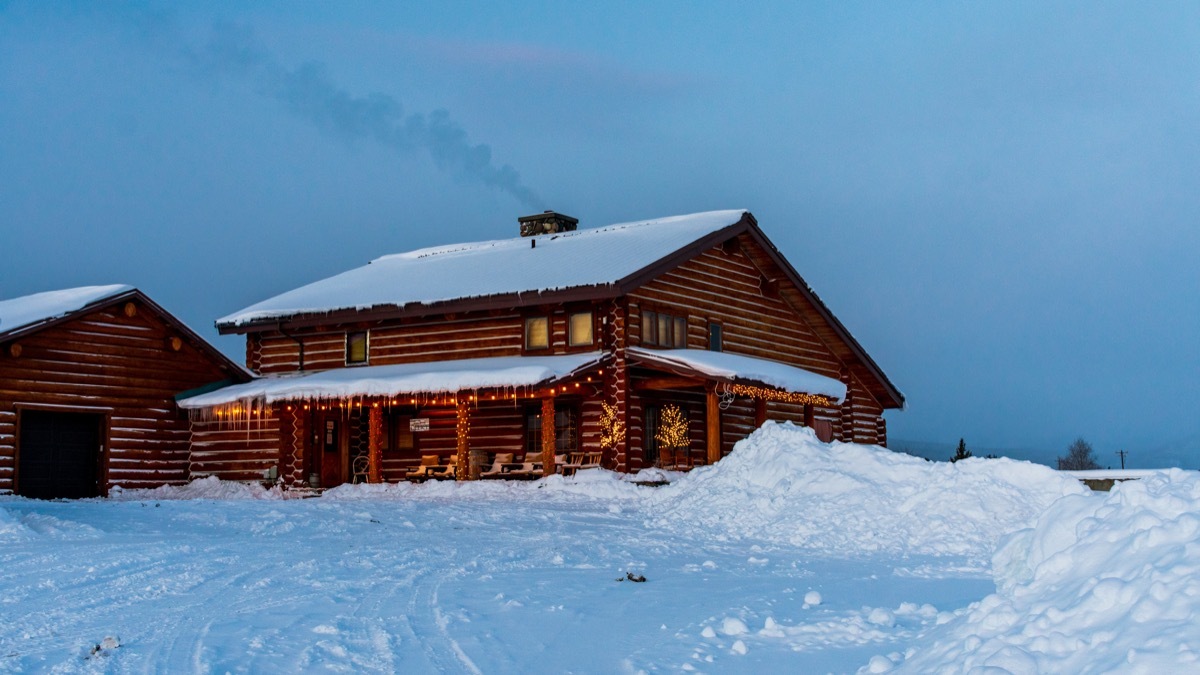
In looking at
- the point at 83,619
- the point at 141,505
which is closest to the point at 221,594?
the point at 83,619

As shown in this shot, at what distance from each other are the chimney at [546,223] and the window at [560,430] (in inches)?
354

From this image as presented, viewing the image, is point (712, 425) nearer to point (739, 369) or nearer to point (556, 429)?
point (739, 369)

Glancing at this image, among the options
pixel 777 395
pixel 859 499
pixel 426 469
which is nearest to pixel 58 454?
pixel 426 469

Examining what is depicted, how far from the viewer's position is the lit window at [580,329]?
94.2ft

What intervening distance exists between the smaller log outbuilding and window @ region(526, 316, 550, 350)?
27.7 ft

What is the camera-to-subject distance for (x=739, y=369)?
1072 inches

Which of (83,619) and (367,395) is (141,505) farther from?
(83,619)

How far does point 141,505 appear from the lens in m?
21.6

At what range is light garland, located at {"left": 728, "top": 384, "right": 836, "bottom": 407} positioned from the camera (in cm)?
2739

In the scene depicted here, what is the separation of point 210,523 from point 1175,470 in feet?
47.7

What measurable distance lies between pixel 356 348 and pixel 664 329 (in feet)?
27.5

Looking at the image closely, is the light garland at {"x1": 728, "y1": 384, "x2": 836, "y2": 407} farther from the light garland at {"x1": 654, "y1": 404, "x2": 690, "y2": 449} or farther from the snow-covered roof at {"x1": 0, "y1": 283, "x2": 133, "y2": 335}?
the snow-covered roof at {"x1": 0, "y1": 283, "x2": 133, "y2": 335}

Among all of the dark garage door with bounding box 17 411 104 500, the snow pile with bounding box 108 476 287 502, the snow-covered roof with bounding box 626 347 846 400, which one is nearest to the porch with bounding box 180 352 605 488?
the snow pile with bounding box 108 476 287 502

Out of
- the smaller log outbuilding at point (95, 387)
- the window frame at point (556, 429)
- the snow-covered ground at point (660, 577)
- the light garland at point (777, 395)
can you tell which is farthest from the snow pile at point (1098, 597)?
the smaller log outbuilding at point (95, 387)
